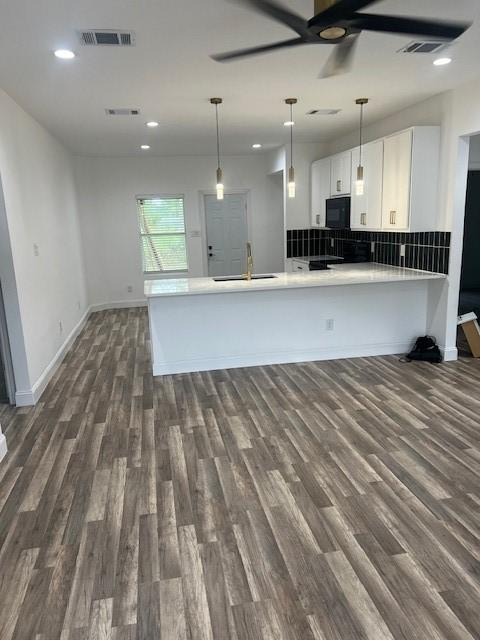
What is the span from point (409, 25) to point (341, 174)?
388 centimetres

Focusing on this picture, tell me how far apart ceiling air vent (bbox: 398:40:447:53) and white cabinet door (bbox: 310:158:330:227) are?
319 cm

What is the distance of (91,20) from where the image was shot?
2543 mm

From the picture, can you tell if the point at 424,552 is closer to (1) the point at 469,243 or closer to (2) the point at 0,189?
(2) the point at 0,189

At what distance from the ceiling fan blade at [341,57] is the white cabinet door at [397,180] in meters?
2.01

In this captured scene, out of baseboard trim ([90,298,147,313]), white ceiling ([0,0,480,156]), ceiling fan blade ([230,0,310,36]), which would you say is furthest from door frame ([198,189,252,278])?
ceiling fan blade ([230,0,310,36])

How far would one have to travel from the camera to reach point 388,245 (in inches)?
224

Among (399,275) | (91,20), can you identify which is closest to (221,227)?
(399,275)

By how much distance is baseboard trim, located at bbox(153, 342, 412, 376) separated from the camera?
4.70 metres

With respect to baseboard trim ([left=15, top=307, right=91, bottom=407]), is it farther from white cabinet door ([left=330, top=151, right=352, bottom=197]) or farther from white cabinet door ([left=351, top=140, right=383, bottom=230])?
white cabinet door ([left=330, top=151, right=352, bottom=197])

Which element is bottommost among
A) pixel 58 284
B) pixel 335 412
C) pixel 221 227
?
pixel 335 412

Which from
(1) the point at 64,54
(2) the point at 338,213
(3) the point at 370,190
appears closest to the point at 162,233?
(2) the point at 338,213

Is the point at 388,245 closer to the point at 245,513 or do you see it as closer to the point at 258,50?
the point at 258,50

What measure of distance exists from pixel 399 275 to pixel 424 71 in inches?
75.8

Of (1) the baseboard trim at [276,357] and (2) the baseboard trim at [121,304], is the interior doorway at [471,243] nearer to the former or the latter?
(1) the baseboard trim at [276,357]
